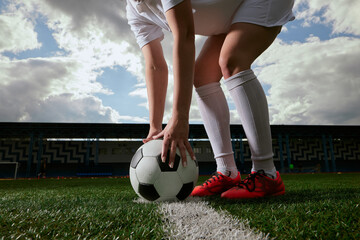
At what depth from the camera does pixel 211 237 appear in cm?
70

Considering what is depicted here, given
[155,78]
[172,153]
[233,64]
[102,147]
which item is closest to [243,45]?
[233,64]

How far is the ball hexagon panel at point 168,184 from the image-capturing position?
4.43 feet

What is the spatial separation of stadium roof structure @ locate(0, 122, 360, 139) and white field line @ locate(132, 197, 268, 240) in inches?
734

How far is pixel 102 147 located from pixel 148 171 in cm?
2300

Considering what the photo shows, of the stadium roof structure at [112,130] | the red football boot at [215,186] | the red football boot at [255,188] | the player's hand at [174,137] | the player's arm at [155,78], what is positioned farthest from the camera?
the stadium roof structure at [112,130]

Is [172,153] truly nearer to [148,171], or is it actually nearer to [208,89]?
[148,171]

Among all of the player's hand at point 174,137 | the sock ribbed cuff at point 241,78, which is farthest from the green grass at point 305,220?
the sock ribbed cuff at point 241,78

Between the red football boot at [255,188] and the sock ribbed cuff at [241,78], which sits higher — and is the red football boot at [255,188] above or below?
below

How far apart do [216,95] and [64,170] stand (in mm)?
23642

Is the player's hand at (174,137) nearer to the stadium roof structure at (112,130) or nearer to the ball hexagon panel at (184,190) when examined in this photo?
the ball hexagon panel at (184,190)

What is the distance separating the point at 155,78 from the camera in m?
1.82

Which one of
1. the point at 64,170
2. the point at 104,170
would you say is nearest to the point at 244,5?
the point at 104,170

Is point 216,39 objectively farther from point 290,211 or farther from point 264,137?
point 290,211

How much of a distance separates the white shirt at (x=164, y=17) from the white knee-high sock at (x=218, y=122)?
1.34 feet
